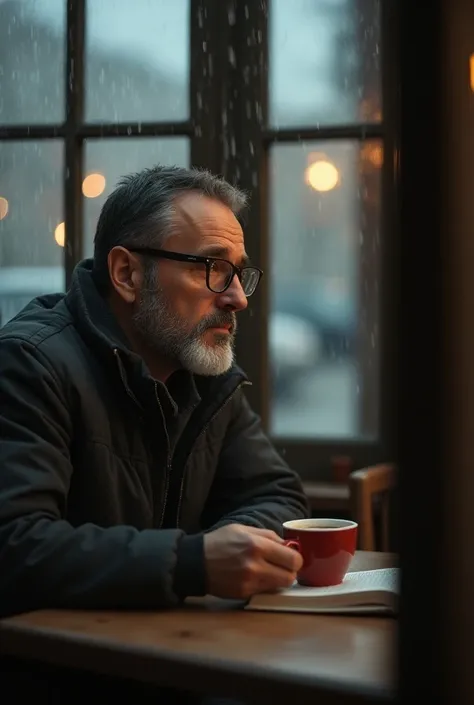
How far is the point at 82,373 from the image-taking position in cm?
149

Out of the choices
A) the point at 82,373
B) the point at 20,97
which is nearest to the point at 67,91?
the point at 20,97

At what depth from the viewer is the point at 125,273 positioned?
1.73 meters

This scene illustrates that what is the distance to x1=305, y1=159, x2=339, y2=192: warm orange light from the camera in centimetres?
262

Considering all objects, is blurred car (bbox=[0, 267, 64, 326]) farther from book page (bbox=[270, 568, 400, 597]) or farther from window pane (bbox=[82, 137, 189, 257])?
book page (bbox=[270, 568, 400, 597])

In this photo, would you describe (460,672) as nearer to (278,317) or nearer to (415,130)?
(415,130)

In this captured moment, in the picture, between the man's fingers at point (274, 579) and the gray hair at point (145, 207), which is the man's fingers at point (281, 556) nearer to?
the man's fingers at point (274, 579)

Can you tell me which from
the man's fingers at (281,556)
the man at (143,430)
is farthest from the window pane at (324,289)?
the man's fingers at (281,556)

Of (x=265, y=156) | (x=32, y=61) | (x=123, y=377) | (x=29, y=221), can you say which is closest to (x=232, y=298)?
(x=123, y=377)

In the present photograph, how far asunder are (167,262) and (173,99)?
3.57 feet

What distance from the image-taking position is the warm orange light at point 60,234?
2.67 metres

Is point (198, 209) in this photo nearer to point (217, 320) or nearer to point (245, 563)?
point (217, 320)

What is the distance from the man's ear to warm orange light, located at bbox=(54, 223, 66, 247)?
0.99 meters

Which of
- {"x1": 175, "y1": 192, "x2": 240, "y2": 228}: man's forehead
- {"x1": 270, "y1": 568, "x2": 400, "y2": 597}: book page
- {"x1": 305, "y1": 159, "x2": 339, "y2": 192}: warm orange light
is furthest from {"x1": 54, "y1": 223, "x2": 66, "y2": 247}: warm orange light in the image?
{"x1": 270, "y1": 568, "x2": 400, "y2": 597}: book page

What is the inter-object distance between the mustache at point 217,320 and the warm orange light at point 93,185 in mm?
1090
